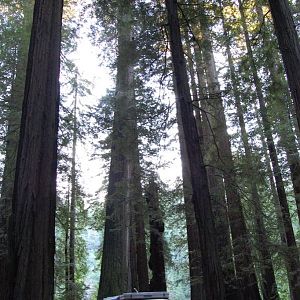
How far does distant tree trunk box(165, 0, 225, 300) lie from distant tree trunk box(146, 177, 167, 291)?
689 cm

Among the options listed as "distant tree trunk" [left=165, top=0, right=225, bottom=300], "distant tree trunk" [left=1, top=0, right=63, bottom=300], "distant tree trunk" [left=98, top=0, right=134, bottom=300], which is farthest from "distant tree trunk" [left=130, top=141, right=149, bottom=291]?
"distant tree trunk" [left=1, top=0, right=63, bottom=300]

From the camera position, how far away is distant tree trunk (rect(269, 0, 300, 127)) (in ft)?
22.1

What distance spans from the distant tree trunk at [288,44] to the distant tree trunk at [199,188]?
1.87 metres

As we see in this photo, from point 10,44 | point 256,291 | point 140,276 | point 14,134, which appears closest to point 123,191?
point 14,134

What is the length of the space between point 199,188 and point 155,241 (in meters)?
9.68

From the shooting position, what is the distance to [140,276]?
1706cm

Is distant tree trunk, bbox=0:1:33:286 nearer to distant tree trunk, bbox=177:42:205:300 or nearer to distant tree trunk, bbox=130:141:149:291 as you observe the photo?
distant tree trunk, bbox=130:141:149:291

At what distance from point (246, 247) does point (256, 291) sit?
1.52 metres

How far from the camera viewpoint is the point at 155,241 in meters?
16.5

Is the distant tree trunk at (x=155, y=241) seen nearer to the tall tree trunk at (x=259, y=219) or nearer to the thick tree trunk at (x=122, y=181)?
the thick tree trunk at (x=122, y=181)

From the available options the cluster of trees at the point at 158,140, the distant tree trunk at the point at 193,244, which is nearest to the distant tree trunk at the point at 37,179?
the cluster of trees at the point at 158,140

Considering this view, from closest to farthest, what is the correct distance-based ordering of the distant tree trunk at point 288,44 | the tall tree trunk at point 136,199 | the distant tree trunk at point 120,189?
the distant tree trunk at point 288,44, the distant tree trunk at point 120,189, the tall tree trunk at point 136,199

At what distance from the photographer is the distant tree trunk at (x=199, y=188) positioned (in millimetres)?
6781

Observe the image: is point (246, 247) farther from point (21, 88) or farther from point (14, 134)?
point (21, 88)
